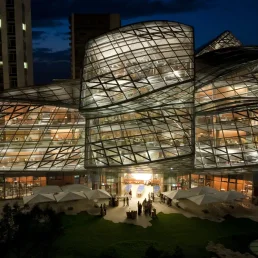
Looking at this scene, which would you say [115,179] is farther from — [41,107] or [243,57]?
[243,57]

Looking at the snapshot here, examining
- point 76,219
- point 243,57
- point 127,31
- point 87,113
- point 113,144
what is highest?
point 127,31

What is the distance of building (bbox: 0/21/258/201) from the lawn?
5.38 meters

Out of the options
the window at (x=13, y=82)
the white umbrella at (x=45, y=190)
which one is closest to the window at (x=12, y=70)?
the window at (x=13, y=82)

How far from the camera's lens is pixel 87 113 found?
1334 inches

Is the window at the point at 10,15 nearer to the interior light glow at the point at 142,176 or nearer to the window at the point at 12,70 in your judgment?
the window at the point at 12,70

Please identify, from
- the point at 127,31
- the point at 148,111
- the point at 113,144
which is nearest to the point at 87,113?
the point at 113,144

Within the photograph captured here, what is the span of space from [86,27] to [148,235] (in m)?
123

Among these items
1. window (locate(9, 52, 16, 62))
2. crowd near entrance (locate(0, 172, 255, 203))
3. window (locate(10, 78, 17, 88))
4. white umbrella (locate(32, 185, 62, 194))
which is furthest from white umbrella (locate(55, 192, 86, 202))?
window (locate(9, 52, 16, 62))

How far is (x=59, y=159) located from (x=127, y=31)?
21.4 m

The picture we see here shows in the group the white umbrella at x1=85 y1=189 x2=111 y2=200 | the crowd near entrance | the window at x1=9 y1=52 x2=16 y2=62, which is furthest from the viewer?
the window at x1=9 y1=52 x2=16 y2=62

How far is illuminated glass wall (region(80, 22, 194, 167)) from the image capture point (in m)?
31.6

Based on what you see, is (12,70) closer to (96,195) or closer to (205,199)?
(96,195)

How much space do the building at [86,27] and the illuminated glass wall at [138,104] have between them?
314 feet

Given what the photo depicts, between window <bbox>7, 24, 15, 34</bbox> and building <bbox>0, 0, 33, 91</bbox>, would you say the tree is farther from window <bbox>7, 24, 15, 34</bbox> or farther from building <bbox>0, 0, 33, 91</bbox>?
window <bbox>7, 24, 15, 34</bbox>
